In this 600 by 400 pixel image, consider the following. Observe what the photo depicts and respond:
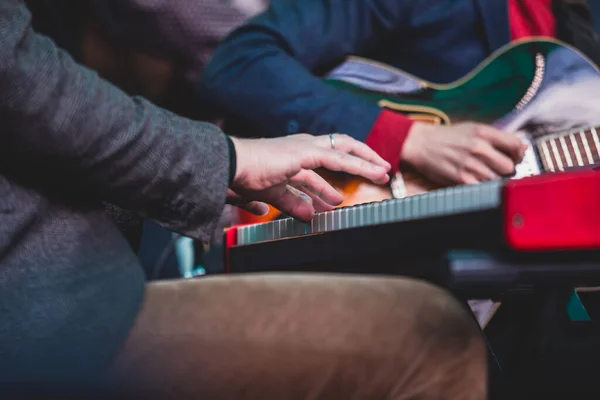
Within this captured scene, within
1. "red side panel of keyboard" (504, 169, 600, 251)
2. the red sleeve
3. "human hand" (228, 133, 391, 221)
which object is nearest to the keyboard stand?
"red side panel of keyboard" (504, 169, 600, 251)

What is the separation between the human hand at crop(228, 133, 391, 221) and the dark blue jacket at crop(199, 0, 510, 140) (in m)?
0.43

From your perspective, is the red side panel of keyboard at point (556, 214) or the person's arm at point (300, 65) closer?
the red side panel of keyboard at point (556, 214)

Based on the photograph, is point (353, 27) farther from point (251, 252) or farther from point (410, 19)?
point (251, 252)

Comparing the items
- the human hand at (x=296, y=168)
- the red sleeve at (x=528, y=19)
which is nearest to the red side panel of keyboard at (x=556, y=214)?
the human hand at (x=296, y=168)

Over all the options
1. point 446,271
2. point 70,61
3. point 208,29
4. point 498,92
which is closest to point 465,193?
point 446,271

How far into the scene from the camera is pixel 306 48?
127 centimetres

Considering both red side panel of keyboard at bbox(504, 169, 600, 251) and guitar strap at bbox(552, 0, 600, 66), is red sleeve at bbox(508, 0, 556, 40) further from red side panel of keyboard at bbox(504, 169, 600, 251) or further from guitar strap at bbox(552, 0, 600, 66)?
red side panel of keyboard at bbox(504, 169, 600, 251)

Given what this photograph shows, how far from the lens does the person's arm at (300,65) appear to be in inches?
44.3

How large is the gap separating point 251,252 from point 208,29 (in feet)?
2.39

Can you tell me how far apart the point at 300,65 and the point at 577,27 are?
687 mm

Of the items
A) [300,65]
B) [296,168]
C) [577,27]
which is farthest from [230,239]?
[577,27]

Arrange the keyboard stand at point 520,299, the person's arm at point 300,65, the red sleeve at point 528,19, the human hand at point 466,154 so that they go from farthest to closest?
the red sleeve at point 528,19
the person's arm at point 300,65
the human hand at point 466,154
the keyboard stand at point 520,299

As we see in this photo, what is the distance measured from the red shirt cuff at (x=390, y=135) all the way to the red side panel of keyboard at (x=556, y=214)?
23.3 inches

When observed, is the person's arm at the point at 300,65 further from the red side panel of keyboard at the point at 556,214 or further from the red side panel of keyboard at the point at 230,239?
the red side panel of keyboard at the point at 556,214
